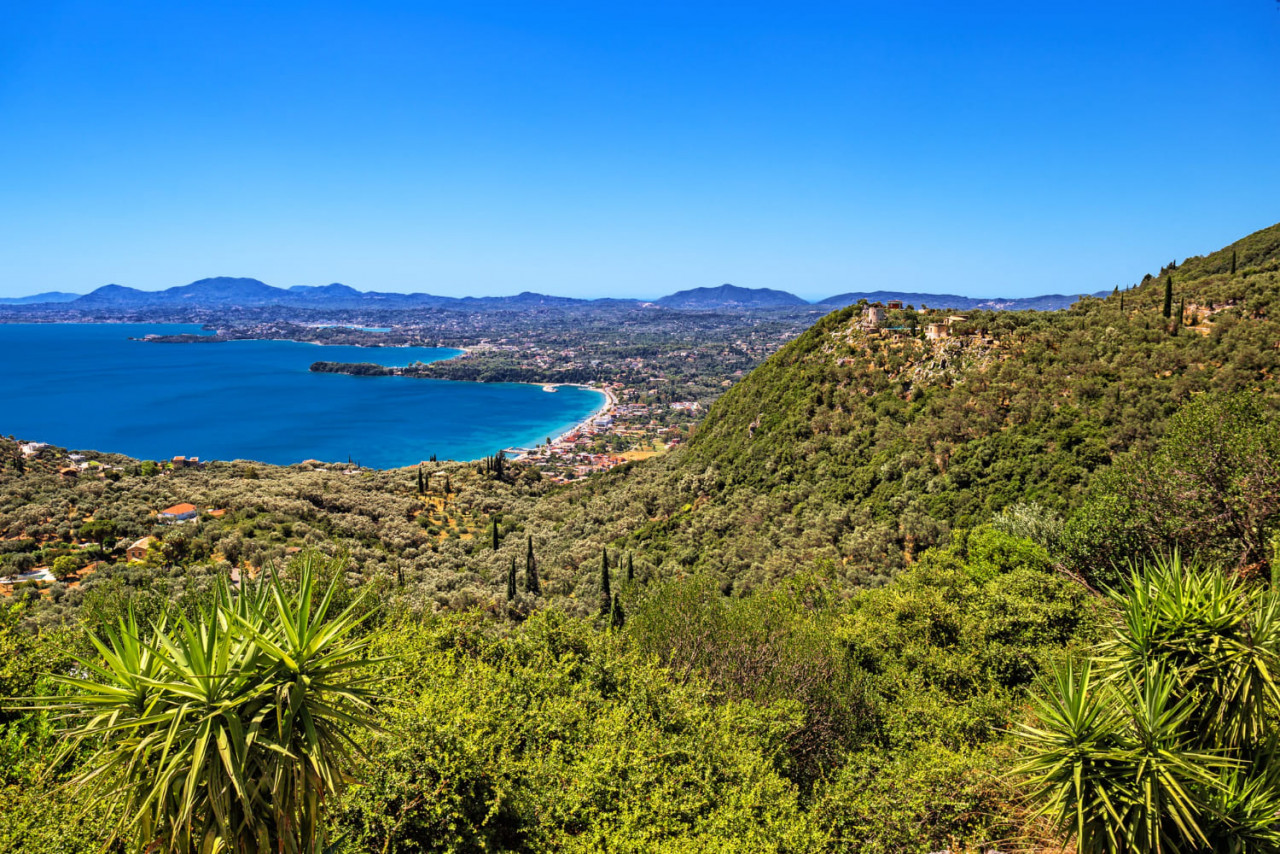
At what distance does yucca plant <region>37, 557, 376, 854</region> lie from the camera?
4.64 meters

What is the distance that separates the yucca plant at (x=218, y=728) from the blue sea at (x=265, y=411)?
295 ft

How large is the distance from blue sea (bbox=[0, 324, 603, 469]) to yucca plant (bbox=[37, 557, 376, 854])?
89.9 meters

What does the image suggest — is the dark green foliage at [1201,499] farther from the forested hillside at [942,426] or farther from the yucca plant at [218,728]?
the yucca plant at [218,728]

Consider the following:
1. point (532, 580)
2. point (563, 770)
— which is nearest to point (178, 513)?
point (532, 580)

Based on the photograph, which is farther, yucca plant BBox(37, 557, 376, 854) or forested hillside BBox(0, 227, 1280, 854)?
forested hillside BBox(0, 227, 1280, 854)

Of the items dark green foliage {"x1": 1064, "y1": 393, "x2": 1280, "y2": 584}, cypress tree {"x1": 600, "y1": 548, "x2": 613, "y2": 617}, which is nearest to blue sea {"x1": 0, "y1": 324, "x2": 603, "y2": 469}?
cypress tree {"x1": 600, "y1": 548, "x2": 613, "y2": 617}

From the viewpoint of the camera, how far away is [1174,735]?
6.40m

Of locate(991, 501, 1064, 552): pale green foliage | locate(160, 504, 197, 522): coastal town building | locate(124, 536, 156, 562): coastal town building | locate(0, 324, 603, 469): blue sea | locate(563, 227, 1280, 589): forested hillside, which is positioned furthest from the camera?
locate(0, 324, 603, 469): blue sea

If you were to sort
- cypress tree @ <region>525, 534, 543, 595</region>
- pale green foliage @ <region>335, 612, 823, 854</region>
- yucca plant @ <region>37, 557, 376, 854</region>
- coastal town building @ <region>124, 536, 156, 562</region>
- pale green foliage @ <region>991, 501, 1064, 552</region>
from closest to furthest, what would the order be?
yucca plant @ <region>37, 557, 376, 854</region>, pale green foliage @ <region>335, 612, 823, 854</region>, pale green foliage @ <region>991, 501, 1064, 552</region>, coastal town building @ <region>124, 536, 156, 562</region>, cypress tree @ <region>525, 534, 543, 595</region>

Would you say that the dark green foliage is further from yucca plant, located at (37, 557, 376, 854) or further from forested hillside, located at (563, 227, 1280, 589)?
yucca plant, located at (37, 557, 376, 854)

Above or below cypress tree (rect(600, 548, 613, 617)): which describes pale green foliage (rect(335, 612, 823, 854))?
above

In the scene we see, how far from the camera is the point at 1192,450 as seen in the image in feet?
49.6

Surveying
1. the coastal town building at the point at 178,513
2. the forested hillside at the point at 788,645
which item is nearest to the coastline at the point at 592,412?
the coastal town building at the point at 178,513

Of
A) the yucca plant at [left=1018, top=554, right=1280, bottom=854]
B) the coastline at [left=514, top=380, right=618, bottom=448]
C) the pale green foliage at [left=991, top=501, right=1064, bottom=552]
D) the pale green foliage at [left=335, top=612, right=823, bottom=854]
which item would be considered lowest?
the coastline at [left=514, top=380, right=618, bottom=448]
